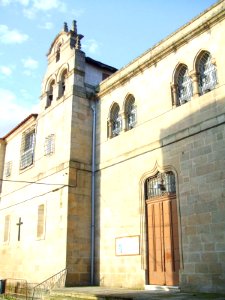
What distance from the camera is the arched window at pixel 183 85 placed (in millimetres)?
A: 11129

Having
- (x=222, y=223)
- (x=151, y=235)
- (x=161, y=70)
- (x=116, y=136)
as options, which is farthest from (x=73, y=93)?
(x=222, y=223)

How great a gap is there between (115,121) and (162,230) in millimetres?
5107

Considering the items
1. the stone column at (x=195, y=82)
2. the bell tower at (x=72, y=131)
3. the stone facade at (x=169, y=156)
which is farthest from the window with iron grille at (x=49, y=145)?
the stone column at (x=195, y=82)

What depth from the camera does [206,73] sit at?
10.7m

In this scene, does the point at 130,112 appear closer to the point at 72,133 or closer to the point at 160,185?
the point at 72,133

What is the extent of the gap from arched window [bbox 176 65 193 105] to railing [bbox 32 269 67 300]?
273 inches

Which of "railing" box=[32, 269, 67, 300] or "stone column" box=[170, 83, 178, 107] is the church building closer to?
Result: "stone column" box=[170, 83, 178, 107]

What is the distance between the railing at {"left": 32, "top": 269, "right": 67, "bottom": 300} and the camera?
12.1 m

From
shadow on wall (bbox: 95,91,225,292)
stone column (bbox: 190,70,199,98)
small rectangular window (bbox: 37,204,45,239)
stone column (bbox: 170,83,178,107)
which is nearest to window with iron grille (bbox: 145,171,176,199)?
shadow on wall (bbox: 95,91,225,292)

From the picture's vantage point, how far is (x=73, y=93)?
14562mm

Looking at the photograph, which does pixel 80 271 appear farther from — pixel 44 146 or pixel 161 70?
pixel 161 70

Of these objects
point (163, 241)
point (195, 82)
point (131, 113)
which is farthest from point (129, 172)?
point (195, 82)

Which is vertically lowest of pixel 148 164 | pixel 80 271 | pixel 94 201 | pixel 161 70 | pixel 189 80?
pixel 80 271

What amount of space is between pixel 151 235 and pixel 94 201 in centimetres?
328
